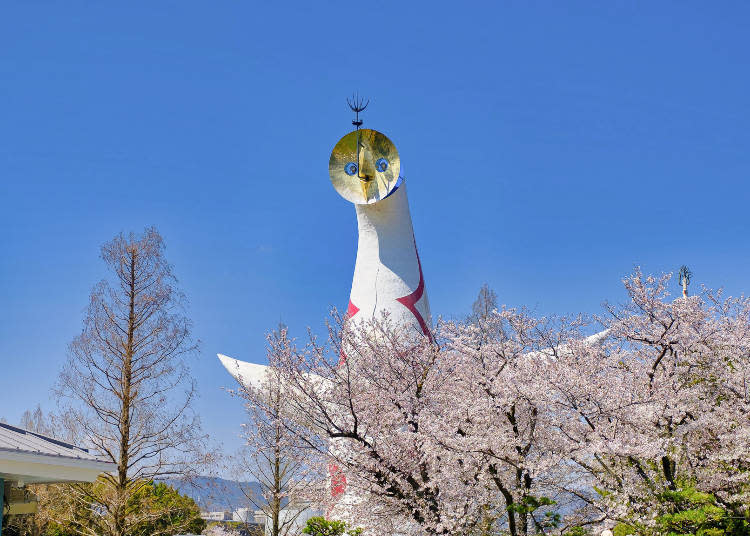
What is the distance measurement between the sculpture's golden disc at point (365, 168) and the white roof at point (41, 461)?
836 cm

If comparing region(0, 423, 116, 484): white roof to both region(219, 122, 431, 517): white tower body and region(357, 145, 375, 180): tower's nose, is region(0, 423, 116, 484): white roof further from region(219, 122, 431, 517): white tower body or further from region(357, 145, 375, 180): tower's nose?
region(357, 145, 375, 180): tower's nose

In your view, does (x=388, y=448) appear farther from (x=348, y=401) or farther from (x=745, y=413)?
(x=745, y=413)

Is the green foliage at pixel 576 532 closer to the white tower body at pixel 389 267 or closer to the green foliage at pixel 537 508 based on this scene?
the green foliage at pixel 537 508

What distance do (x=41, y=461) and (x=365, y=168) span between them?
31.3 ft

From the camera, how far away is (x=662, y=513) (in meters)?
8.36

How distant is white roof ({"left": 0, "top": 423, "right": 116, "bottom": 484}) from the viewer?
7051mm

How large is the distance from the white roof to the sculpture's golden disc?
8362 mm

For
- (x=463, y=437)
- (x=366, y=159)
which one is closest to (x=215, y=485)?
(x=463, y=437)

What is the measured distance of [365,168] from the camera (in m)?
15.1

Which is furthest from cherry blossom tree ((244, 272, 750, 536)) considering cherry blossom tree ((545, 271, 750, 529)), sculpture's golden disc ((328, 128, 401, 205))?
sculpture's golden disc ((328, 128, 401, 205))

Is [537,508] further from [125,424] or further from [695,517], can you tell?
[125,424]

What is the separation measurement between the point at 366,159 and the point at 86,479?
9.19 meters

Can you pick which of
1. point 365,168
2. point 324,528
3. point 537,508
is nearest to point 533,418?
point 537,508

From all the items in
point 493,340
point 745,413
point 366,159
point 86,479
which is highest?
point 366,159
